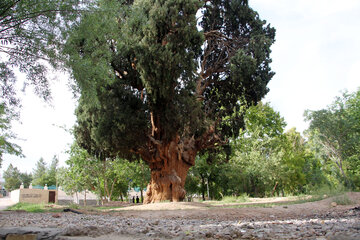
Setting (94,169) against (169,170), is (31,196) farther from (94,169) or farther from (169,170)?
(169,170)

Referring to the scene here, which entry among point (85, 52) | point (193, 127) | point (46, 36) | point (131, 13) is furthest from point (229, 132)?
point (46, 36)

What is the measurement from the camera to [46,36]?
6.66 meters

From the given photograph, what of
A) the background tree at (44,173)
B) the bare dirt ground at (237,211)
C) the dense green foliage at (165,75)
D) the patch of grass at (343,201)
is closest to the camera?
the bare dirt ground at (237,211)

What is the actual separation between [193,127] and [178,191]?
14.3ft

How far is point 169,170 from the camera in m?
16.7

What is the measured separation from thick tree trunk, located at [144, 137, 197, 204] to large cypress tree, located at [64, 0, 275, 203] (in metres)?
0.06

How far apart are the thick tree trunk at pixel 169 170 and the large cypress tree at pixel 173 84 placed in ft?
0.20

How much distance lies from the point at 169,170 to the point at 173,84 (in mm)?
5670

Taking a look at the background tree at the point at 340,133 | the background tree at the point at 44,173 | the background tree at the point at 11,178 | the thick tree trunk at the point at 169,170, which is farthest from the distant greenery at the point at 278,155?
the background tree at the point at 11,178

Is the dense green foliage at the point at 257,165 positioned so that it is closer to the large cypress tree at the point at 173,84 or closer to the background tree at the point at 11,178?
the large cypress tree at the point at 173,84

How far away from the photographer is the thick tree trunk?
16.2 metres

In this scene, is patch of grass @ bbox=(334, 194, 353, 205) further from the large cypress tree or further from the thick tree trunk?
the thick tree trunk

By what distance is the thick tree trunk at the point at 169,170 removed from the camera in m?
16.2

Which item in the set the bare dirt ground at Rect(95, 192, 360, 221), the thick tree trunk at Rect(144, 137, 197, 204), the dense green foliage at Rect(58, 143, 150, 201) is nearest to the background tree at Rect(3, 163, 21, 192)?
the dense green foliage at Rect(58, 143, 150, 201)
